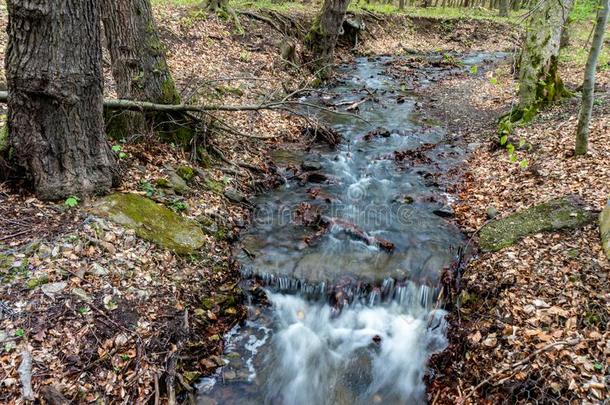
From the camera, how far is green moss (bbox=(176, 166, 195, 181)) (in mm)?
7090

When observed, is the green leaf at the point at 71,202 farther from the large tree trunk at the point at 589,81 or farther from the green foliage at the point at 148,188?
the large tree trunk at the point at 589,81

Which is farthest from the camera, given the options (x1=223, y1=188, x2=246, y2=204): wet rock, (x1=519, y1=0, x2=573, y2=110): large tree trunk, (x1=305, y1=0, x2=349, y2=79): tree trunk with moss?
(x1=305, y1=0, x2=349, y2=79): tree trunk with moss

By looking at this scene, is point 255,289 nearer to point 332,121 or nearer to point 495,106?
point 332,121

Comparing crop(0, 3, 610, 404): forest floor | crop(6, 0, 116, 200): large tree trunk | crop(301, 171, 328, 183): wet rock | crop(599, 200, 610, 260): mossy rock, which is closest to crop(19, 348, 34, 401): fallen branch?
crop(0, 3, 610, 404): forest floor

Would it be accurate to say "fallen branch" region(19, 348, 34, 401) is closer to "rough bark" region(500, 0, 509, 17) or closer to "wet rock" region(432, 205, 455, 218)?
"wet rock" region(432, 205, 455, 218)

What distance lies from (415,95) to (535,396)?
1345cm

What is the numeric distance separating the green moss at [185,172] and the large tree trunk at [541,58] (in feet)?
28.2

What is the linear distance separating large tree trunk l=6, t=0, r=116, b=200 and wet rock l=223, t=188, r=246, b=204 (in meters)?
2.45

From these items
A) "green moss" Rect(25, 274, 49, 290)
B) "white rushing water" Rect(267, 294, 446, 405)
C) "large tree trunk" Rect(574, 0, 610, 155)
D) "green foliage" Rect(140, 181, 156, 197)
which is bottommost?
"white rushing water" Rect(267, 294, 446, 405)

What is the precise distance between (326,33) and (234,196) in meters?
11.5

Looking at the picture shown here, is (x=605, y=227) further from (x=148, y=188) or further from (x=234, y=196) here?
(x=148, y=188)

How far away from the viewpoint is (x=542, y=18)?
10406 millimetres

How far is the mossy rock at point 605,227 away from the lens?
5.14 metres

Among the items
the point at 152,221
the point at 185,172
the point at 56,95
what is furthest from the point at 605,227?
the point at 56,95
